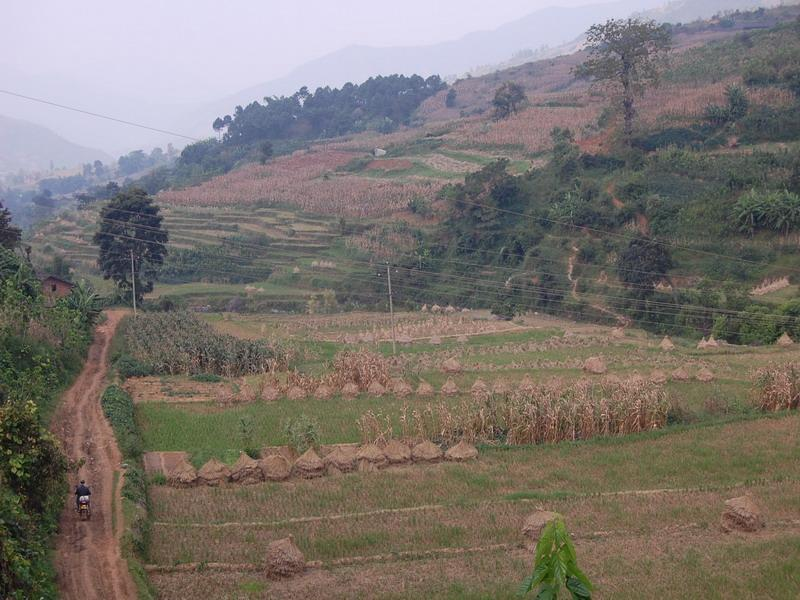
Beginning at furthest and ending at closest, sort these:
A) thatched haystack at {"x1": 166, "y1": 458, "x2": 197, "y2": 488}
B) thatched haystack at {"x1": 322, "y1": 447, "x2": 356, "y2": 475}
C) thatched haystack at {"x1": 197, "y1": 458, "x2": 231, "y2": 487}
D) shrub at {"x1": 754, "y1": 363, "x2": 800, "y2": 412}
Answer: shrub at {"x1": 754, "y1": 363, "x2": 800, "y2": 412}
thatched haystack at {"x1": 322, "y1": 447, "x2": 356, "y2": 475}
thatched haystack at {"x1": 197, "y1": 458, "x2": 231, "y2": 487}
thatched haystack at {"x1": 166, "y1": 458, "x2": 197, "y2": 488}

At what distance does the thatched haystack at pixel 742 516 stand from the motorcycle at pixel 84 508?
10223 millimetres

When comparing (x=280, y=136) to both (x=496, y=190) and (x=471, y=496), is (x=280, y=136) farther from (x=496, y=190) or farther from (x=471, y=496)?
(x=471, y=496)

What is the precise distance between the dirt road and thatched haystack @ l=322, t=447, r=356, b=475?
4042 mm

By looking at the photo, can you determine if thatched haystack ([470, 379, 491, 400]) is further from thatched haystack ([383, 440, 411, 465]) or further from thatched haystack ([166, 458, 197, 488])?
thatched haystack ([166, 458, 197, 488])

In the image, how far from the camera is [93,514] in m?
15.3

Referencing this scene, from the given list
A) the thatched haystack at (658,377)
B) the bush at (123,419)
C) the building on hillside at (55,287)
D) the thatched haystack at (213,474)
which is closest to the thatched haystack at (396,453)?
the thatched haystack at (213,474)

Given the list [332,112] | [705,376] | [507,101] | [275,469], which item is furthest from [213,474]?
[332,112]

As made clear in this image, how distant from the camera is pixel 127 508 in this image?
15.3 metres

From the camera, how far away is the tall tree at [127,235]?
133ft

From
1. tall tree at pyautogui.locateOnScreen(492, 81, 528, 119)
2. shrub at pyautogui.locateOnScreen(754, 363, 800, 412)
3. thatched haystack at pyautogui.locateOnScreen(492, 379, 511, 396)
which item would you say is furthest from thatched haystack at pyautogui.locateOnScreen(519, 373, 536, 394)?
tall tree at pyautogui.locateOnScreen(492, 81, 528, 119)

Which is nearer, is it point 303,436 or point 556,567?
point 556,567

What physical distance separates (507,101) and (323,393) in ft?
158

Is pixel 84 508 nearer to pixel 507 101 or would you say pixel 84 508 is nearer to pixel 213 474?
pixel 213 474

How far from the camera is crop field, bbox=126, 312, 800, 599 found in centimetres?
1245
